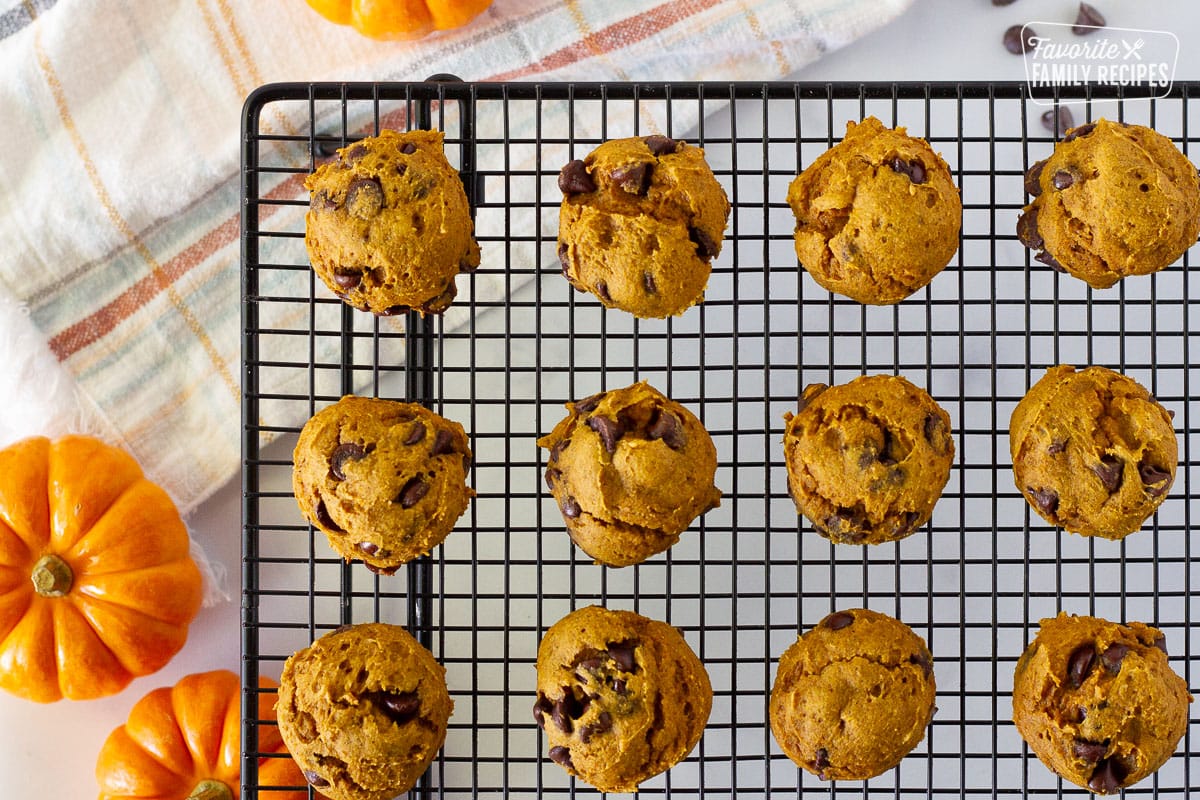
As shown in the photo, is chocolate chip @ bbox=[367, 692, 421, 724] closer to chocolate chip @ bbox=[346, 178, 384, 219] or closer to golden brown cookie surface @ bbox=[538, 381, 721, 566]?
A: golden brown cookie surface @ bbox=[538, 381, 721, 566]

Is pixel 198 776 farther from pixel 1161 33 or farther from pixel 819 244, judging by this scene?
pixel 1161 33

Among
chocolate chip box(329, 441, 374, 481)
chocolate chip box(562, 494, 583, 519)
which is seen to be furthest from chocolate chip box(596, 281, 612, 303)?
chocolate chip box(329, 441, 374, 481)

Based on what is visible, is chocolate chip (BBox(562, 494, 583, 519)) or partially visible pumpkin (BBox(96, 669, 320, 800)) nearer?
chocolate chip (BBox(562, 494, 583, 519))

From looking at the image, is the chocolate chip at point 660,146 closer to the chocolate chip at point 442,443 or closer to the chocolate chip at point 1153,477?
the chocolate chip at point 442,443

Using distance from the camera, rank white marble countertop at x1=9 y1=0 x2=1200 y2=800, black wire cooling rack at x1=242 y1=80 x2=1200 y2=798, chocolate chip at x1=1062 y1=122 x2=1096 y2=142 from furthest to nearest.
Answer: white marble countertop at x1=9 y1=0 x2=1200 y2=800 → black wire cooling rack at x1=242 y1=80 x2=1200 y2=798 → chocolate chip at x1=1062 y1=122 x2=1096 y2=142

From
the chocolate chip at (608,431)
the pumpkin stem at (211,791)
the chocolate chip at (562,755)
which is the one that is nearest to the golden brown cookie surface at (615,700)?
the chocolate chip at (562,755)

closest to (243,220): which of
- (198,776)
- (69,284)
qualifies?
(69,284)
